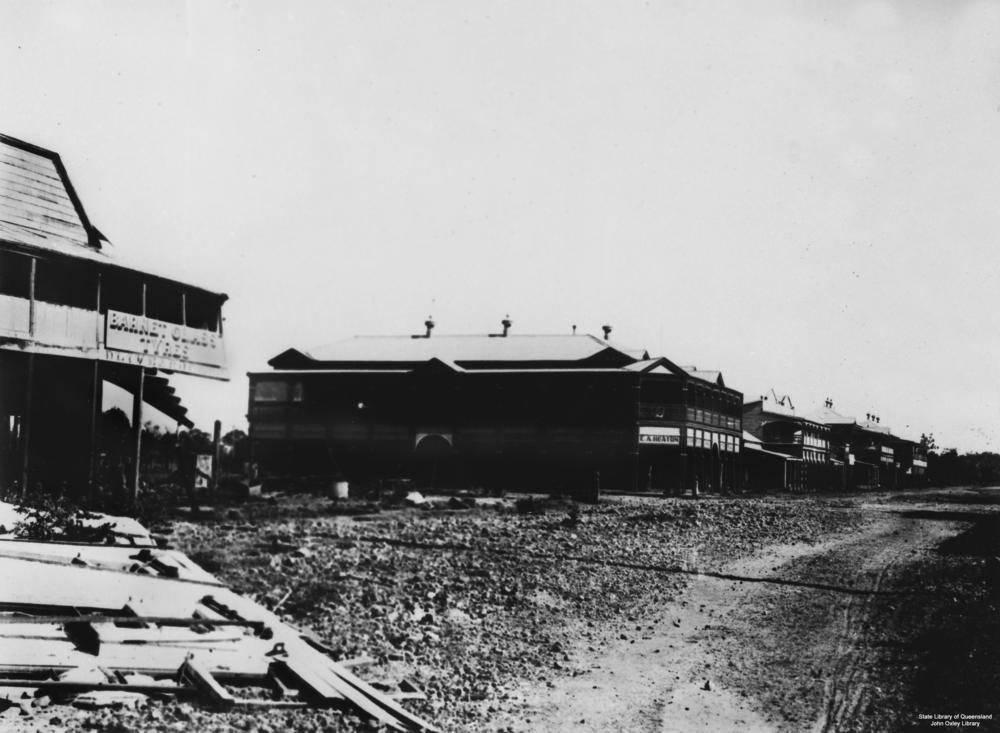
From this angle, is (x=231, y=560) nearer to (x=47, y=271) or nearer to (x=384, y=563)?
(x=384, y=563)

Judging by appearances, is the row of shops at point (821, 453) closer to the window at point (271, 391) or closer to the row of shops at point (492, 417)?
the row of shops at point (492, 417)

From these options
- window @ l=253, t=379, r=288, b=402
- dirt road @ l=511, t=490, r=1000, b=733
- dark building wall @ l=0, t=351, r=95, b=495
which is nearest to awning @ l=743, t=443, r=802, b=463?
window @ l=253, t=379, r=288, b=402

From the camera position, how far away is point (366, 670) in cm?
989

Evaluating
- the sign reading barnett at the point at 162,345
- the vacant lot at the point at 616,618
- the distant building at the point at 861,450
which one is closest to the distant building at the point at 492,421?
the vacant lot at the point at 616,618

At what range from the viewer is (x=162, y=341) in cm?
2042

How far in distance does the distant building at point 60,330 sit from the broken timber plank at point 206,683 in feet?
33.9

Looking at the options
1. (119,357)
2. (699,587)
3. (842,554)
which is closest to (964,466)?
(842,554)

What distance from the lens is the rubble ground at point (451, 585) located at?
9.24 meters

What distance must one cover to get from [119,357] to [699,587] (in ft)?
45.6

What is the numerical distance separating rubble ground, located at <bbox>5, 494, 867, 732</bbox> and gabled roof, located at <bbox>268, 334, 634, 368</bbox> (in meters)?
17.3

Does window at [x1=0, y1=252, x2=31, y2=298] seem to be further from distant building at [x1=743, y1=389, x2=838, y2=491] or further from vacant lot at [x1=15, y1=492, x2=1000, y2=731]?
distant building at [x1=743, y1=389, x2=838, y2=491]

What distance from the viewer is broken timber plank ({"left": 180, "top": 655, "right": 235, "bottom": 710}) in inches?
299

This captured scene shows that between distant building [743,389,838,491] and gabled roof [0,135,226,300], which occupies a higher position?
gabled roof [0,135,226,300]

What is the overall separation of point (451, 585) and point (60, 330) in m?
10.5
